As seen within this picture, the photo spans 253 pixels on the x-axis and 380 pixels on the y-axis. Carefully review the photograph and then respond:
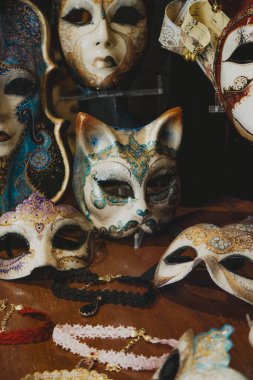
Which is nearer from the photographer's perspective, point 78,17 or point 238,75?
point 238,75

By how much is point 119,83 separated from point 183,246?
2.11 feet

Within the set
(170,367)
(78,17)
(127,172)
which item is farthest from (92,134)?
(170,367)

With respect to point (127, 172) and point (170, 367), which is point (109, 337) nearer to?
point (170, 367)

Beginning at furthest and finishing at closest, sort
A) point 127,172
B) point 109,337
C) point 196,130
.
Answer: point 196,130 < point 127,172 < point 109,337

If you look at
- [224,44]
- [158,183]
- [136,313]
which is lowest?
[136,313]

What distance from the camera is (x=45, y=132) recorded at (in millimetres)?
1324

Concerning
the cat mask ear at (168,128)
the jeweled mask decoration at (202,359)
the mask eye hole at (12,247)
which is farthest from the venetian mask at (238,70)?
the mask eye hole at (12,247)

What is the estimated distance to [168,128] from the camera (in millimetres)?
1230

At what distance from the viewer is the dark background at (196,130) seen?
1.44 metres

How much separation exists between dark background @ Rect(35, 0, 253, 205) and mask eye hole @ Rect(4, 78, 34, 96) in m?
0.25

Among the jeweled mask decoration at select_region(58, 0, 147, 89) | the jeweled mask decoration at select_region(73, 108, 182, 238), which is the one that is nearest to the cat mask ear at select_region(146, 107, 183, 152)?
the jeweled mask decoration at select_region(73, 108, 182, 238)

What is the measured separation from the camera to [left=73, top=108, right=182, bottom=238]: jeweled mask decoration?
3.76 ft

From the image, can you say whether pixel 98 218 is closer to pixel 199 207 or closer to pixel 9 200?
pixel 9 200

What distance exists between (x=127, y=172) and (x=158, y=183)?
0.25 metres
